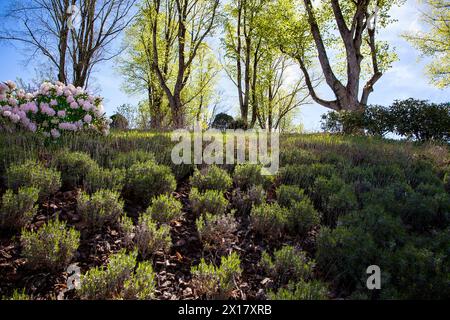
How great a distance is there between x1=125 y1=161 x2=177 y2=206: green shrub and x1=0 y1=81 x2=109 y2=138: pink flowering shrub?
7.71ft

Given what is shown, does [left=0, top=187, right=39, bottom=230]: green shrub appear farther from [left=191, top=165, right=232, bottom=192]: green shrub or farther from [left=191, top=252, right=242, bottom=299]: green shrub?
[left=191, top=165, right=232, bottom=192]: green shrub

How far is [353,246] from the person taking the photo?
3699mm

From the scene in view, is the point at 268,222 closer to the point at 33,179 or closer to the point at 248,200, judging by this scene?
the point at 248,200

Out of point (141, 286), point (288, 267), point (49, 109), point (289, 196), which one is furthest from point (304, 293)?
point (49, 109)

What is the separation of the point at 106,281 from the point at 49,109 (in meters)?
4.66

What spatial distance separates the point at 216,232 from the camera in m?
4.21

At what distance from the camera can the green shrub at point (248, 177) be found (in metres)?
5.89

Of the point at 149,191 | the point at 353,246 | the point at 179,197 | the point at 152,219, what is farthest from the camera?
the point at 179,197

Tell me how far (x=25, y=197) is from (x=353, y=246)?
11.8ft

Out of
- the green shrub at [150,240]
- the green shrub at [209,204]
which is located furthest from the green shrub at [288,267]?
the green shrub at [209,204]
